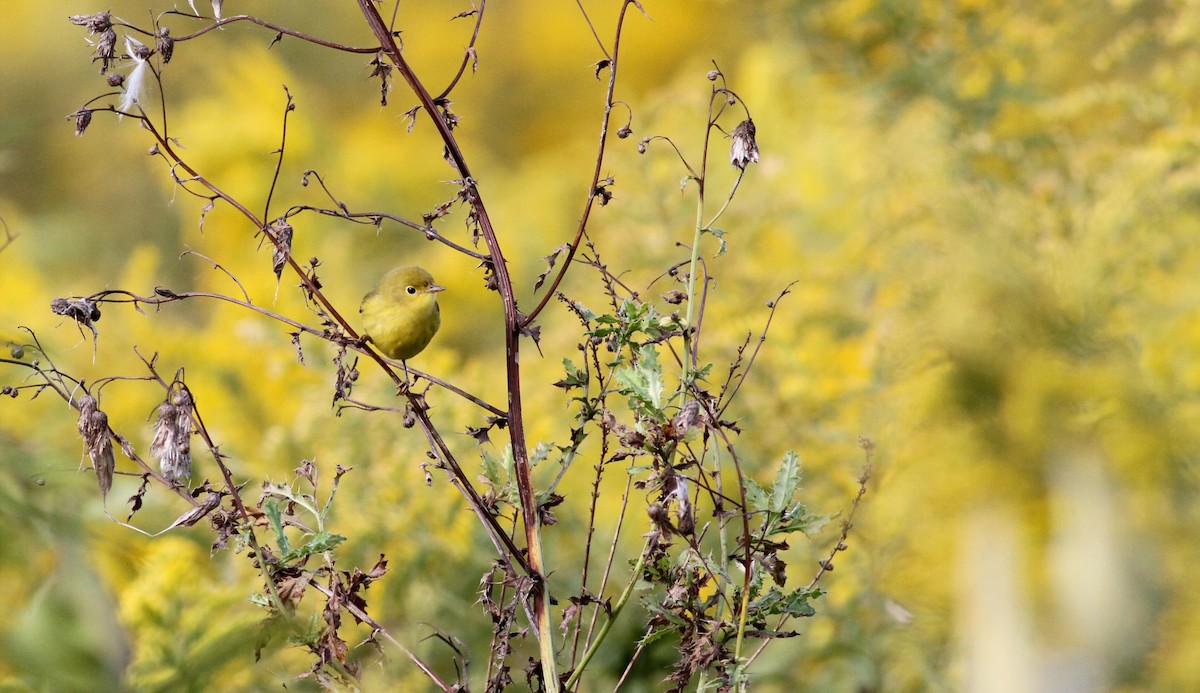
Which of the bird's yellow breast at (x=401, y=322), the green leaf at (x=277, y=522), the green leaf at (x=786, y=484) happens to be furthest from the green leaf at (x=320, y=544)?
the bird's yellow breast at (x=401, y=322)

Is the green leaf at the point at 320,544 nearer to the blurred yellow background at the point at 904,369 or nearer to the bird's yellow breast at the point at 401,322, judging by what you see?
the blurred yellow background at the point at 904,369

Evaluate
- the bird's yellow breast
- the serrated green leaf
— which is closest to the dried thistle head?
the serrated green leaf

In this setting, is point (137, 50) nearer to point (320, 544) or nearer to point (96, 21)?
point (96, 21)

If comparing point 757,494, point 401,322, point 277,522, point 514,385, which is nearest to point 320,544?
point 277,522

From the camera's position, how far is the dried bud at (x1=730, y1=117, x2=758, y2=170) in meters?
0.78

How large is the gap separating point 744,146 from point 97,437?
457 millimetres

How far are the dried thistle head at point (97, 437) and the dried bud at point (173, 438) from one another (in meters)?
0.03

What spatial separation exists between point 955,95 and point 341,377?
2365mm

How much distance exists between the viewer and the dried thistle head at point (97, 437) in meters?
0.71

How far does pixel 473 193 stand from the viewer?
0.77 metres

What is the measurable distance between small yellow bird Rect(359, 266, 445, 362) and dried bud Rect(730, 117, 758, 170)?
0.71 metres

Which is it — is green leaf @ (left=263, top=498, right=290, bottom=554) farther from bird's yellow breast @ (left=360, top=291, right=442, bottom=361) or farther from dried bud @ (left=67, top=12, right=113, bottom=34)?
bird's yellow breast @ (left=360, top=291, right=442, bottom=361)

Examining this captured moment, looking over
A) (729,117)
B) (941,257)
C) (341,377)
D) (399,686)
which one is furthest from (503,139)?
(341,377)

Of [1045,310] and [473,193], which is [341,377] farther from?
[1045,310]
